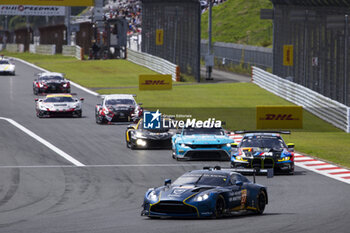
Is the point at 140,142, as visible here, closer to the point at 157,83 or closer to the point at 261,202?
the point at 261,202

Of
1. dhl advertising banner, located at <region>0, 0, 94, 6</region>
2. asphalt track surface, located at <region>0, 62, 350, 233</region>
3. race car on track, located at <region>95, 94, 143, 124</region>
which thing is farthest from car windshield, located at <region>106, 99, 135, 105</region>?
dhl advertising banner, located at <region>0, 0, 94, 6</region>

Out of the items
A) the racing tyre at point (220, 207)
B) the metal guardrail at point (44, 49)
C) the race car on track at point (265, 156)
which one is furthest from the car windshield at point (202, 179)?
the metal guardrail at point (44, 49)

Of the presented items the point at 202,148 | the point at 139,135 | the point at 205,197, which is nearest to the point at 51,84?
the point at 139,135

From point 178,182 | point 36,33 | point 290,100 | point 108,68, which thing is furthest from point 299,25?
point 36,33

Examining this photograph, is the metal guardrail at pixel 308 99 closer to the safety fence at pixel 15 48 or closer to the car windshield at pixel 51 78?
the car windshield at pixel 51 78

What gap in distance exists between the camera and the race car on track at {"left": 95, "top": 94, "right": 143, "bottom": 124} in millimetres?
41156

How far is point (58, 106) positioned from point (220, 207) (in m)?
28.2

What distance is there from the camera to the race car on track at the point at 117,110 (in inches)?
1620

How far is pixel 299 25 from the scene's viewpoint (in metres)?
60.0

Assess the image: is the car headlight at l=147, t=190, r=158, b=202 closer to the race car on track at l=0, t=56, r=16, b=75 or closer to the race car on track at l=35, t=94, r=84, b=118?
the race car on track at l=35, t=94, r=84, b=118

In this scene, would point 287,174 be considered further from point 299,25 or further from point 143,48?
point 143,48

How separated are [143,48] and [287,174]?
203 feet

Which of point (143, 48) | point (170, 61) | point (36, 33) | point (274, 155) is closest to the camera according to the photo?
point (274, 155)

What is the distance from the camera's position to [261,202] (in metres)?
18.5
